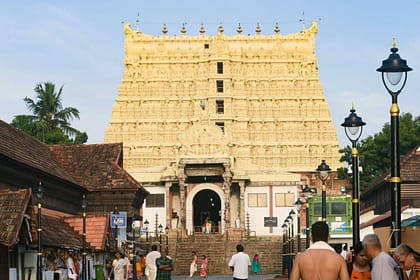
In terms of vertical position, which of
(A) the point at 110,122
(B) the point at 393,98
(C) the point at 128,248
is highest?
(A) the point at 110,122

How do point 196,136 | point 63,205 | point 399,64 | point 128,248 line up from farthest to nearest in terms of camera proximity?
point 196,136 → point 128,248 → point 63,205 → point 399,64

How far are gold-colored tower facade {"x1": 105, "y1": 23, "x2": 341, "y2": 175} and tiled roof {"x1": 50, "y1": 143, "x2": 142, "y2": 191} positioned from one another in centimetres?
4811

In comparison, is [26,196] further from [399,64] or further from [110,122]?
[110,122]

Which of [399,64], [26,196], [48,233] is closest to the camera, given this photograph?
[399,64]

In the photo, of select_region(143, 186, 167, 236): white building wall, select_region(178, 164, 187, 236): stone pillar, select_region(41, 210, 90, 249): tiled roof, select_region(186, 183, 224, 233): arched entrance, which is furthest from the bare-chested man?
select_region(143, 186, 167, 236): white building wall

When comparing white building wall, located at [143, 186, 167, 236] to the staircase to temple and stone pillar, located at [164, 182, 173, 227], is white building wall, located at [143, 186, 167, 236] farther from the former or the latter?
the staircase to temple

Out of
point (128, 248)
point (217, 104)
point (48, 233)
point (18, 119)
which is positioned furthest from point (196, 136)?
point (48, 233)

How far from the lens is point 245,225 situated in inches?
3720

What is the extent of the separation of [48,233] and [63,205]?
11706 mm

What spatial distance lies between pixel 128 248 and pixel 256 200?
135 ft

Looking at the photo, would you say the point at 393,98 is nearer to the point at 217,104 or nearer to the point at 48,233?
the point at 48,233

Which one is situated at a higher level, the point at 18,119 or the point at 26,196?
the point at 18,119

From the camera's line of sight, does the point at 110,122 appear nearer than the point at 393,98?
No

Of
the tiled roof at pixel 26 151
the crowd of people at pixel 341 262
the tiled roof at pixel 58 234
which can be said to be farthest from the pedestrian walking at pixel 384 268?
the tiled roof at pixel 26 151
